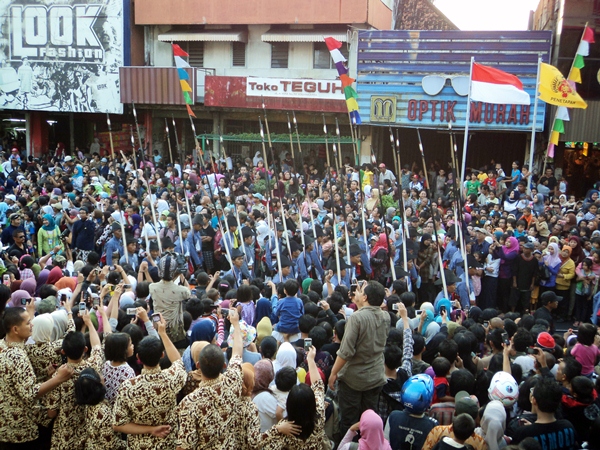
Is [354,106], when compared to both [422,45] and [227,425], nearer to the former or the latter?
[422,45]

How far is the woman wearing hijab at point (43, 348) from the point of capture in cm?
475

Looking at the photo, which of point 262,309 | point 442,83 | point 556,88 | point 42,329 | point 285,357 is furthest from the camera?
point 442,83

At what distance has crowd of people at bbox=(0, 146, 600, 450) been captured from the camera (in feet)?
13.4

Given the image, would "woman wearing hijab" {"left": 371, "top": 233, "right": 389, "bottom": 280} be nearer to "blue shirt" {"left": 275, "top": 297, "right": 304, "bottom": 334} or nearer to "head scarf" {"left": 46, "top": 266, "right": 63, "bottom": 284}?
"blue shirt" {"left": 275, "top": 297, "right": 304, "bottom": 334}

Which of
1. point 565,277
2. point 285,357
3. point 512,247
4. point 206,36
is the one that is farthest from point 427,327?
point 206,36

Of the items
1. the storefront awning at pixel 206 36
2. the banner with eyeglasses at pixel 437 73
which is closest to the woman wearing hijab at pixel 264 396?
the banner with eyeglasses at pixel 437 73

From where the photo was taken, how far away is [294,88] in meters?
20.5

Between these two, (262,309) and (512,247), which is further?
(512,247)

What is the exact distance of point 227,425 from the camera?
156 inches

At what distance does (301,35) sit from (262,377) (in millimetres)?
17491

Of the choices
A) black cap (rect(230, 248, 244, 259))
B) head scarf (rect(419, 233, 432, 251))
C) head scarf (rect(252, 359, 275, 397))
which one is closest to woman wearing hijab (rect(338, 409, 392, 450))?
head scarf (rect(252, 359, 275, 397))

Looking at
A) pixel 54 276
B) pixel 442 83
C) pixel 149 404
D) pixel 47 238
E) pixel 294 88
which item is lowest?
pixel 47 238

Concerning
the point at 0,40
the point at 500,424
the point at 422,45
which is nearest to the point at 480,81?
the point at 422,45

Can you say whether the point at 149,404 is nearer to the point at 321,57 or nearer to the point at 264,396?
the point at 264,396
